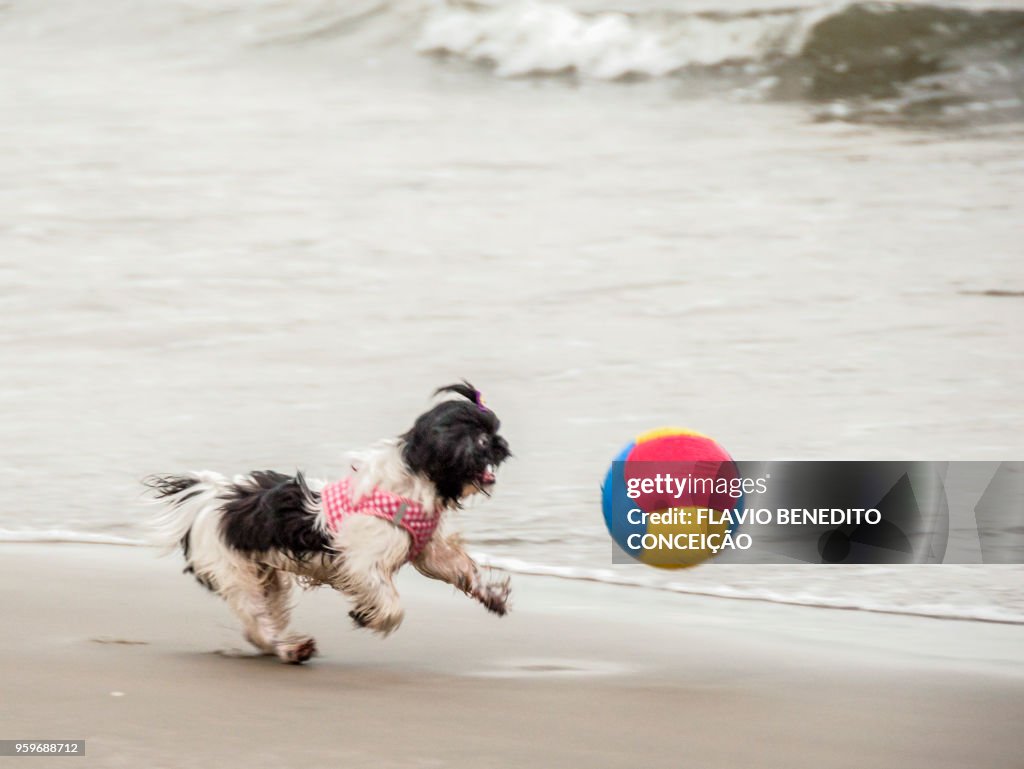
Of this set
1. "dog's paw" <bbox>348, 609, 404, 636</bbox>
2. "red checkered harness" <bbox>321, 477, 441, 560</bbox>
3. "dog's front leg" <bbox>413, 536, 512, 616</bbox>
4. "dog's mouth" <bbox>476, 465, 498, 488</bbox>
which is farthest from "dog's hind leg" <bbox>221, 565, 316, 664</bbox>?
"dog's mouth" <bbox>476, 465, 498, 488</bbox>

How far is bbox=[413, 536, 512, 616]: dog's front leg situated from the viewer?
4188mm

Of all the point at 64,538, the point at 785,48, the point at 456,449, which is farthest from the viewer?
the point at 785,48

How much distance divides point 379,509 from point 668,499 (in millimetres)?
1454

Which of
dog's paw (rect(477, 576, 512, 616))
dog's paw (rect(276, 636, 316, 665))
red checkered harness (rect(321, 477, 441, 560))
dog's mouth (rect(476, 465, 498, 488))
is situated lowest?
dog's paw (rect(276, 636, 316, 665))

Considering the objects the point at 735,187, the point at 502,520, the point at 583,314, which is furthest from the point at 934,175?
the point at 502,520

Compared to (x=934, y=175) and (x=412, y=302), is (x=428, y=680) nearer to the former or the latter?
(x=412, y=302)

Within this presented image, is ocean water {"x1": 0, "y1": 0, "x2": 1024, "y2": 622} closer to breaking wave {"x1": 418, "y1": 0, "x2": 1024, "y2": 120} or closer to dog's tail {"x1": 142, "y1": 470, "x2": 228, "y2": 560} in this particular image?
breaking wave {"x1": 418, "y1": 0, "x2": 1024, "y2": 120}

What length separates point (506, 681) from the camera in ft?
13.0

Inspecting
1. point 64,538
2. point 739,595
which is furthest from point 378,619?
point 64,538

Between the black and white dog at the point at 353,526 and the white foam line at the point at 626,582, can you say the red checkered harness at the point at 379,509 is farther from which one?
the white foam line at the point at 626,582

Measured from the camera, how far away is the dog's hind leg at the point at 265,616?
4137 mm

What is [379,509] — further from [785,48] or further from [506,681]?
[785,48]

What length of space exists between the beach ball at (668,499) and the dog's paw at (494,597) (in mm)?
1046

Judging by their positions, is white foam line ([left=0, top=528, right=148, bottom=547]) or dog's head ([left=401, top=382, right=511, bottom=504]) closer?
dog's head ([left=401, top=382, right=511, bottom=504])
